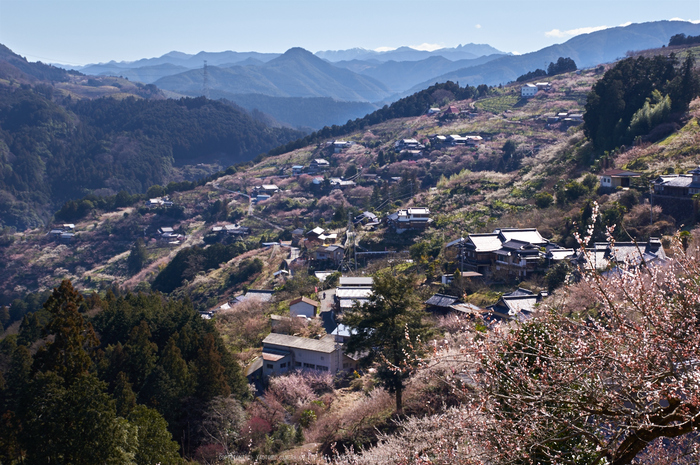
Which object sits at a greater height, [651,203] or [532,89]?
[532,89]

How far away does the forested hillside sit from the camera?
85.4 meters

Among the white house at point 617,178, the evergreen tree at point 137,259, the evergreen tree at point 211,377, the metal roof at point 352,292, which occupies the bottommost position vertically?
the evergreen tree at point 137,259

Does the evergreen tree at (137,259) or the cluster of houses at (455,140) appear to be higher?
the cluster of houses at (455,140)

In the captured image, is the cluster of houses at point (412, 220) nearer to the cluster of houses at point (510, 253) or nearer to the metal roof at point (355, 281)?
the cluster of houses at point (510, 253)

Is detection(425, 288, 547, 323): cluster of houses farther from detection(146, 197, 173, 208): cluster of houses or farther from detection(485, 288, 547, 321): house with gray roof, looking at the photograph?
detection(146, 197, 173, 208): cluster of houses

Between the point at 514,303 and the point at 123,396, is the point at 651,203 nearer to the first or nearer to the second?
the point at 514,303

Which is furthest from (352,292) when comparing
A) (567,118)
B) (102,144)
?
(102,144)

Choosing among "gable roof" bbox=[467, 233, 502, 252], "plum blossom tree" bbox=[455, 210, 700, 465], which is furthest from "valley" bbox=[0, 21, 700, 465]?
"gable roof" bbox=[467, 233, 502, 252]

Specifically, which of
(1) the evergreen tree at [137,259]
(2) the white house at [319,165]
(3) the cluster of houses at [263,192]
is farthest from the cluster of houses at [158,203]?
(2) the white house at [319,165]

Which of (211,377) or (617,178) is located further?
(617,178)

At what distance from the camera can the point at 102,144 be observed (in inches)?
3784

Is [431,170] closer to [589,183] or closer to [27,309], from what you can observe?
[589,183]

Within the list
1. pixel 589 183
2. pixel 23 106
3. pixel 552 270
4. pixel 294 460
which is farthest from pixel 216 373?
pixel 23 106

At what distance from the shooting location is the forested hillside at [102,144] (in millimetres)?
85375
